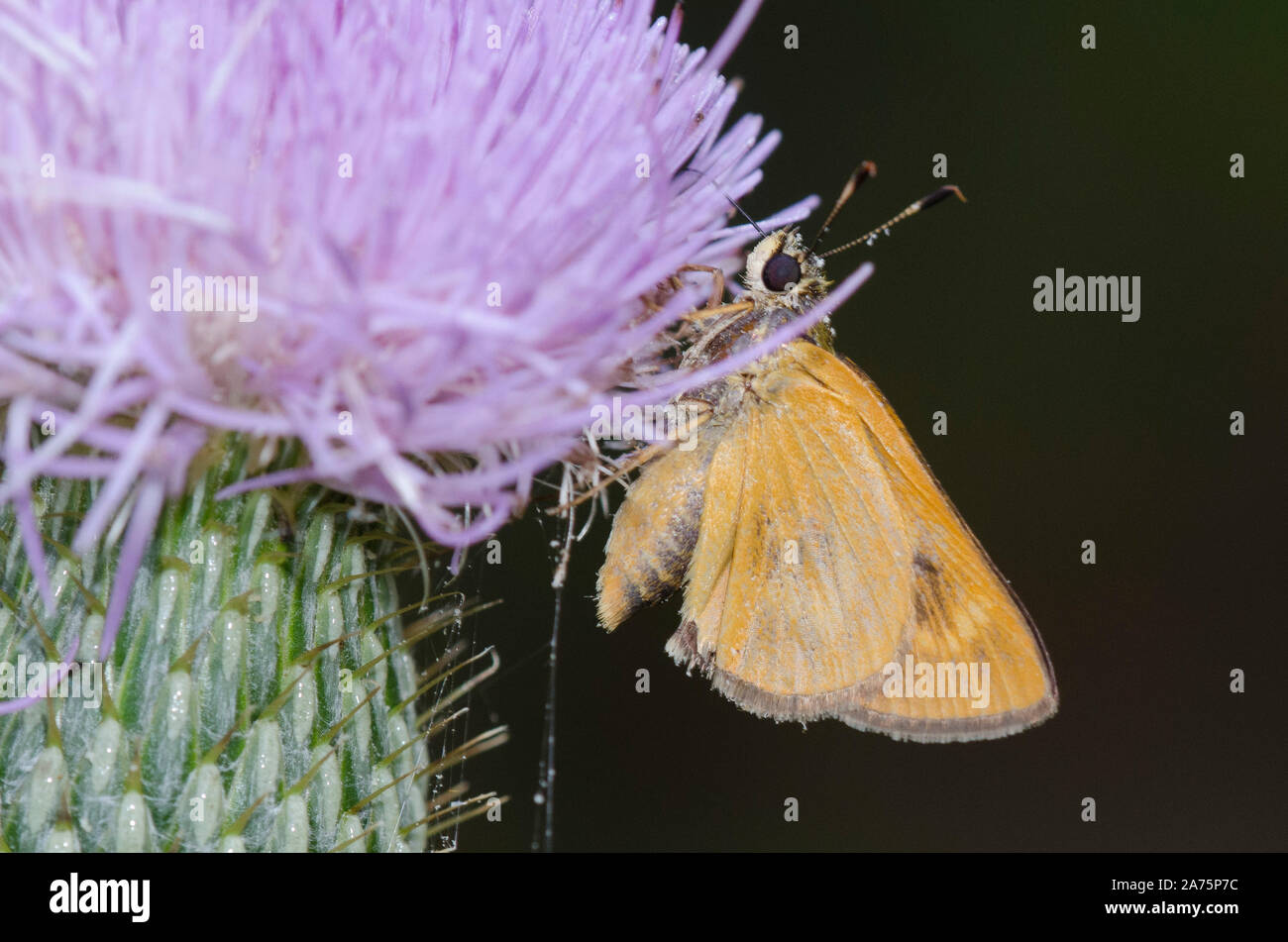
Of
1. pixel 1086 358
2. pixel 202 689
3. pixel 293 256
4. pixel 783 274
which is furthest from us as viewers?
pixel 1086 358

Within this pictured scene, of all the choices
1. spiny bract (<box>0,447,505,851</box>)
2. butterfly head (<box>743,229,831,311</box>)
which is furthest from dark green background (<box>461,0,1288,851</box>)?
spiny bract (<box>0,447,505,851</box>)

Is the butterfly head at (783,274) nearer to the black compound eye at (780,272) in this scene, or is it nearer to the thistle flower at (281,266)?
the black compound eye at (780,272)

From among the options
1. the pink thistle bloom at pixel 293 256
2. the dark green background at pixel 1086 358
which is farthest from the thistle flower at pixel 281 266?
the dark green background at pixel 1086 358

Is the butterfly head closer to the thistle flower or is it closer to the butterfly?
the butterfly

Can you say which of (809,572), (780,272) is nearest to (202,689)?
(809,572)

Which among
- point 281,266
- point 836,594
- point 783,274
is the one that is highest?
point 783,274

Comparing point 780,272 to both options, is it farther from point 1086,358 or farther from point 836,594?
point 1086,358
